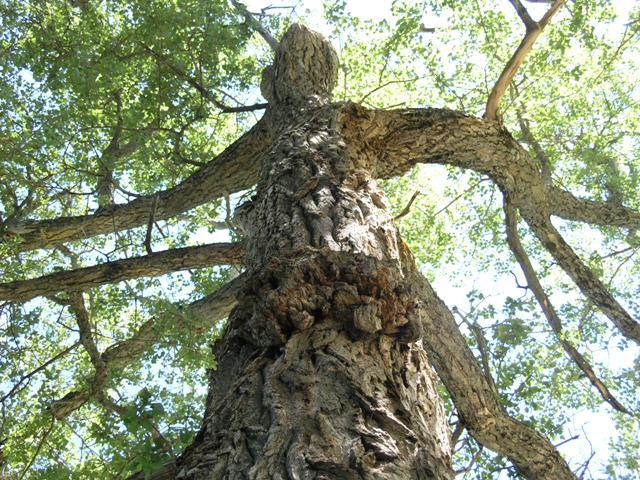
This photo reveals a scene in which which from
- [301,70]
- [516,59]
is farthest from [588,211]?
[301,70]

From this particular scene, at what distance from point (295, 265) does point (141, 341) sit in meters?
3.46

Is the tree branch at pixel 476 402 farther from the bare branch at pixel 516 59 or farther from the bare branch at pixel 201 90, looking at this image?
the bare branch at pixel 201 90

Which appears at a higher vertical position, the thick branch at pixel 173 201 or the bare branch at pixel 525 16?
the bare branch at pixel 525 16

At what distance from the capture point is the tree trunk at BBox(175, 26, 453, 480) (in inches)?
73.3

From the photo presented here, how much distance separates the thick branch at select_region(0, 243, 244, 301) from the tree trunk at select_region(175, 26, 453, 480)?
2.03m

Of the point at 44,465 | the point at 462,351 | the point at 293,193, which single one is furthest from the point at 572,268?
the point at 44,465

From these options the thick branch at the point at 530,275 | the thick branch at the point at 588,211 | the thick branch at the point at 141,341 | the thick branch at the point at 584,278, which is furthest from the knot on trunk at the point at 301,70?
the thick branch at the point at 588,211

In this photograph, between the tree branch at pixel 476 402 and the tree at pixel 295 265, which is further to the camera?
the tree branch at pixel 476 402

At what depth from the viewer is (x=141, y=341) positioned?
5.58 m

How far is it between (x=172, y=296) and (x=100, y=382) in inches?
87.3

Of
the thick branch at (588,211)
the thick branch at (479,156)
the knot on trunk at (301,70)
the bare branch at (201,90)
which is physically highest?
the bare branch at (201,90)

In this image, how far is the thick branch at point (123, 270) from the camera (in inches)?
208

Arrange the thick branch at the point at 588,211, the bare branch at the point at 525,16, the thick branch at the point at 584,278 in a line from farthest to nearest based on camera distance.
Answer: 1. the thick branch at the point at 588,211
2. the thick branch at the point at 584,278
3. the bare branch at the point at 525,16

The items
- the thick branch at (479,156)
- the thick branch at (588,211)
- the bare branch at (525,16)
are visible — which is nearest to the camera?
the thick branch at (479,156)
